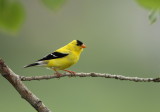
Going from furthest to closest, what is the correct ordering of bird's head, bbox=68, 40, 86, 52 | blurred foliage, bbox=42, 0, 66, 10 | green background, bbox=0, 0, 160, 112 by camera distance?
1. green background, bbox=0, 0, 160, 112
2. bird's head, bbox=68, 40, 86, 52
3. blurred foliage, bbox=42, 0, 66, 10

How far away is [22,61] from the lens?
15.6 metres

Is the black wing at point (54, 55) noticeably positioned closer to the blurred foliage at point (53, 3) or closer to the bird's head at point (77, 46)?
the bird's head at point (77, 46)

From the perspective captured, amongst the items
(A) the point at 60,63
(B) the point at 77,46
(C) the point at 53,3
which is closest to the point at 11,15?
(C) the point at 53,3

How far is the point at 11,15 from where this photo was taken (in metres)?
1.72

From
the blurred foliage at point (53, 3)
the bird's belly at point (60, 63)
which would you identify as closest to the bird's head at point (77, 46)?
the bird's belly at point (60, 63)

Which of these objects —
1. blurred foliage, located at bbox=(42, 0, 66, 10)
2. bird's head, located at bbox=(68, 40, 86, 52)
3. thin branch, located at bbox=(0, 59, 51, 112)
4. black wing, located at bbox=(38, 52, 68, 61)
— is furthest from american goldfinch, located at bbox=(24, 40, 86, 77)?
blurred foliage, located at bbox=(42, 0, 66, 10)

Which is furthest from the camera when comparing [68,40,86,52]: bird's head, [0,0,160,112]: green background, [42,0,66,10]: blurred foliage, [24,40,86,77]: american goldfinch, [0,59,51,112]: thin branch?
[0,0,160,112]: green background

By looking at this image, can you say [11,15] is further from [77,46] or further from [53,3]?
[77,46]

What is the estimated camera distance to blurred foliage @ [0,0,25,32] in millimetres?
1693

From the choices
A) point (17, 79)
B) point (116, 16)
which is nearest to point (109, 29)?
point (116, 16)

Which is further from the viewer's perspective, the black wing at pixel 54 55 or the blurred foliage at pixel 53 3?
the black wing at pixel 54 55

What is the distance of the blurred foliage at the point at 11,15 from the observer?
5.56 ft

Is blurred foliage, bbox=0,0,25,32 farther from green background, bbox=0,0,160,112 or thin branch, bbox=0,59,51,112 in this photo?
green background, bbox=0,0,160,112

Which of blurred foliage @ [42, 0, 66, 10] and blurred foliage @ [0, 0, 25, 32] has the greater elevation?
blurred foliage @ [42, 0, 66, 10]
